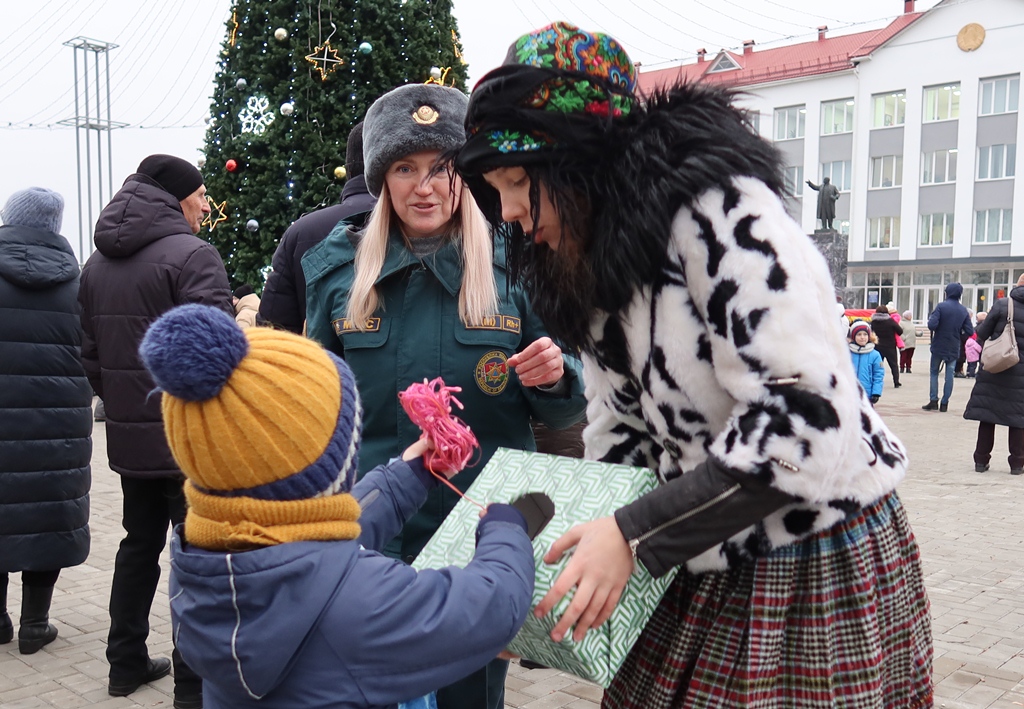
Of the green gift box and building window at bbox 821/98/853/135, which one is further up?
building window at bbox 821/98/853/135

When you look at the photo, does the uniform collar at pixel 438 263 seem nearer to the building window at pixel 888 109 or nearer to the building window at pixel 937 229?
the building window at pixel 937 229

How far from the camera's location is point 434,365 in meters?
2.30

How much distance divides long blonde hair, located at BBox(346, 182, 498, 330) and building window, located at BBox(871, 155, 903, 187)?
4303cm

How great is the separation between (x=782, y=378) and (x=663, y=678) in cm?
64

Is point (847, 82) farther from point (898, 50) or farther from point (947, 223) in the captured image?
point (947, 223)

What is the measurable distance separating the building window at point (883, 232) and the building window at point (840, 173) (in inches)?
85.4

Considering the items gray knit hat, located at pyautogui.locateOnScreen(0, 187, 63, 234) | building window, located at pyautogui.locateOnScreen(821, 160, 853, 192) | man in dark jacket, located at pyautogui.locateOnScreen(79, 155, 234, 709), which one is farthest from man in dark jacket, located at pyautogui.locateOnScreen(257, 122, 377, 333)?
building window, located at pyautogui.locateOnScreen(821, 160, 853, 192)

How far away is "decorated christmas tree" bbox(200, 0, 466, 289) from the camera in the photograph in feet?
22.0

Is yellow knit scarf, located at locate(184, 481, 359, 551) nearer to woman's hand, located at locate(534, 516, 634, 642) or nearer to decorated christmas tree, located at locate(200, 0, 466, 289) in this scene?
woman's hand, located at locate(534, 516, 634, 642)

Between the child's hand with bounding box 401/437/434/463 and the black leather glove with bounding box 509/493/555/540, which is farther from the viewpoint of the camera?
the child's hand with bounding box 401/437/434/463

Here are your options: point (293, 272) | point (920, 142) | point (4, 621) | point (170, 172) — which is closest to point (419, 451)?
point (293, 272)

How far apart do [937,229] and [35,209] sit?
42.0 metres

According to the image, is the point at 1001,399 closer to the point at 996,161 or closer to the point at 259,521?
the point at 259,521

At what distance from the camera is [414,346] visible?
2.31 m
